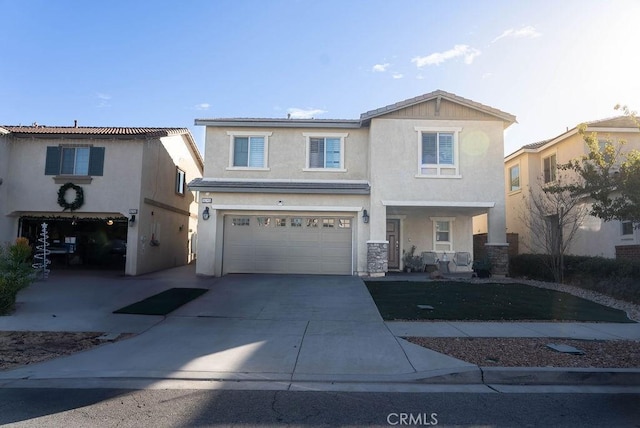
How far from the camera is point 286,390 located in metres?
5.61

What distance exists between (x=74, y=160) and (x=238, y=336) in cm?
1319

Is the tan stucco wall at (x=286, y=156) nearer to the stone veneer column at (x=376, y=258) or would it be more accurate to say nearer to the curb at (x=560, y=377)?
the stone veneer column at (x=376, y=258)

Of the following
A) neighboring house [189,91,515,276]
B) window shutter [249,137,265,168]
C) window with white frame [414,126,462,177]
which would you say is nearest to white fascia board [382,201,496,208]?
neighboring house [189,91,515,276]

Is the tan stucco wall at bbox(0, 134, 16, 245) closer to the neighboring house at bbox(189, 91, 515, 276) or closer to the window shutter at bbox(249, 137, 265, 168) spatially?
the neighboring house at bbox(189, 91, 515, 276)

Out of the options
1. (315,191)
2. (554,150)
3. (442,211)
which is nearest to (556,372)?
(315,191)

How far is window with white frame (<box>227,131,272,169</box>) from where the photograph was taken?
57.0 feet

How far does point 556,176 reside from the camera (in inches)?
790

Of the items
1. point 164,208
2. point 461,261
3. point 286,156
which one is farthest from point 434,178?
point 164,208

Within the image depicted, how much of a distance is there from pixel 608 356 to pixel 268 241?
1182cm

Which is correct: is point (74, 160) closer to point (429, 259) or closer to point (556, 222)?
point (429, 259)

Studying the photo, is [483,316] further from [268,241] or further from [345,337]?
[268,241]

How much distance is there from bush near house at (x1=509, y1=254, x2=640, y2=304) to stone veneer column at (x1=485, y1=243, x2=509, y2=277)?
147 cm

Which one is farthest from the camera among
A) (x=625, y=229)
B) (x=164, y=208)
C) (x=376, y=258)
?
(x=164, y=208)

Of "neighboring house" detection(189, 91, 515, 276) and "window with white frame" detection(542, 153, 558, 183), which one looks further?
"window with white frame" detection(542, 153, 558, 183)
